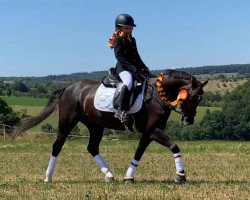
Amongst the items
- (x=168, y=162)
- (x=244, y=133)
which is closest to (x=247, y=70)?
(x=244, y=133)

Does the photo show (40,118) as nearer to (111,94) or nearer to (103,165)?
(103,165)

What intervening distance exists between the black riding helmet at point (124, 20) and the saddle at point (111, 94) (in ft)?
3.28

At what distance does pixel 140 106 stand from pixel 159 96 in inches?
16.9

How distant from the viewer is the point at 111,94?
1031 centimetres

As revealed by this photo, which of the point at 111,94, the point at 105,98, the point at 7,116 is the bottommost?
the point at 7,116

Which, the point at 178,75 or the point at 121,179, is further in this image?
the point at 121,179

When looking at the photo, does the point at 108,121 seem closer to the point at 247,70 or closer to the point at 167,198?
the point at 167,198

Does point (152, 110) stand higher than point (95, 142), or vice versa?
point (152, 110)

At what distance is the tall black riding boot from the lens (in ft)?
32.1

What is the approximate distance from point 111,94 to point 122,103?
561 millimetres

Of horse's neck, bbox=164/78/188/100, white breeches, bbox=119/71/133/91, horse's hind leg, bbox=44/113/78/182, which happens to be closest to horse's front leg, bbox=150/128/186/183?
horse's neck, bbox=164/78/188/100

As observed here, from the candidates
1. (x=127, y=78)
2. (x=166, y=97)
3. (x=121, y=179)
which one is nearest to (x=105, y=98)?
(x=127, y=78)

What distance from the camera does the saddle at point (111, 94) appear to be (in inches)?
391

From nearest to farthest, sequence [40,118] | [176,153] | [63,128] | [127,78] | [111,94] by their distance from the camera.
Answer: [176,153]
[127,78]
[111,94]
[63,128]
[40,118]
